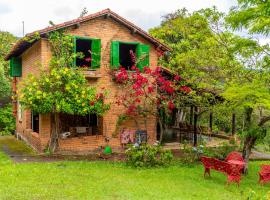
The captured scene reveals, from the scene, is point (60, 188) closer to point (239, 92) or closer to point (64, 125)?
point (239, 92)

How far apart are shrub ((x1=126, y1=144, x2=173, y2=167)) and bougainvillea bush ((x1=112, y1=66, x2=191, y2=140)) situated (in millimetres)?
2240

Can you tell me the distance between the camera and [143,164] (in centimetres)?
1409

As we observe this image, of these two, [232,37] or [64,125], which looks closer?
[232,37]

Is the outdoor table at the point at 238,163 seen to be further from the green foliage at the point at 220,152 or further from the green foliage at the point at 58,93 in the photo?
the green foliage at the point at 58,93

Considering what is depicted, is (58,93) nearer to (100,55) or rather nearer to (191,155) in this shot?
(100,55)

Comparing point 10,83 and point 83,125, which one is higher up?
point 10,83

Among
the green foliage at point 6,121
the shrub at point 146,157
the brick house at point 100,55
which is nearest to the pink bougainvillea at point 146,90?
the brick house at point 100,55

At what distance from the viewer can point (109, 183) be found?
1137 centimetres

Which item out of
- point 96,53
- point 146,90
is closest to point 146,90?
point 146,90

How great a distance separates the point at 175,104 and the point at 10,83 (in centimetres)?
1465

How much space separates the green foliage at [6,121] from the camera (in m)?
25.4

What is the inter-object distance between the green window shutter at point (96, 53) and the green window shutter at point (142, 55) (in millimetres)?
2045

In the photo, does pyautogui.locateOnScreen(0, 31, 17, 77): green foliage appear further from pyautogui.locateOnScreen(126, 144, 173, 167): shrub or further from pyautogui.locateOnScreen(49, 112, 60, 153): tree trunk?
pyautogui.locateOnScreen(126, 144, 173, 167): shrub

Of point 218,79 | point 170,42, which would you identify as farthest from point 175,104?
point 170,42
